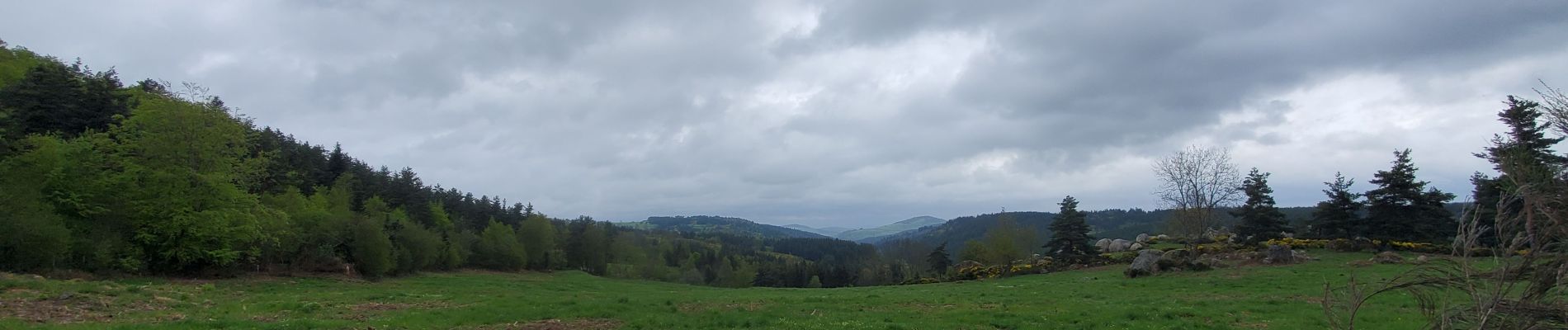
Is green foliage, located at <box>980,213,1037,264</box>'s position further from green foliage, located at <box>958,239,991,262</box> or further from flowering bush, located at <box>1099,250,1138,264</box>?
flowering bush, located at <box>1099,250,1138,264</box>

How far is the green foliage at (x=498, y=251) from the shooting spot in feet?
240

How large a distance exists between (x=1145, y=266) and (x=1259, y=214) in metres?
25.9

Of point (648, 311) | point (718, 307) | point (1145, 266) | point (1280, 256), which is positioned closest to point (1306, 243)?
point (1280, 256)

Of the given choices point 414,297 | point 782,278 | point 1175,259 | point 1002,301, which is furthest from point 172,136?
point 782,278

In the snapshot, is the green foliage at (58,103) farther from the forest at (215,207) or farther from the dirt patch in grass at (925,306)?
the dirt patch in grass at (925,306)

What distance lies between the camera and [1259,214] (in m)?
55.0

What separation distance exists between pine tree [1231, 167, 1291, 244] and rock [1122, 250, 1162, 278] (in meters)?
23.3

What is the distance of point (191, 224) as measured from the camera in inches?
1196

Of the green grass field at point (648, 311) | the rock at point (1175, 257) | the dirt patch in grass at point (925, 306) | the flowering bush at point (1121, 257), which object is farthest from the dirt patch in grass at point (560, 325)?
the flowering bush at point (1121, 257)

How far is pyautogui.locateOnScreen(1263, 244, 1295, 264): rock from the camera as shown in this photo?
124 feet

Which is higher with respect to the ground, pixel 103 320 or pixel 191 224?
pixel 191 224

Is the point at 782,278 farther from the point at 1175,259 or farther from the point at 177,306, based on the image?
the point at 177,306

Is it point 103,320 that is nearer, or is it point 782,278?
point 103,320

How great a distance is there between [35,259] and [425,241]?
2929 centimetres
